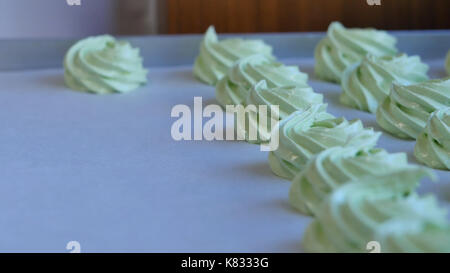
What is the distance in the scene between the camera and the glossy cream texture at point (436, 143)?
1990 mm

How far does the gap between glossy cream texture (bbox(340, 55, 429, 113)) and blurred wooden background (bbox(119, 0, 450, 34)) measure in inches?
42.1

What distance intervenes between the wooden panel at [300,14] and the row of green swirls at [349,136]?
663 millimetres

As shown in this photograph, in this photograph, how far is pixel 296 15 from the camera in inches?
153

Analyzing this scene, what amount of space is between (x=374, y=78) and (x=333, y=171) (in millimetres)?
1027

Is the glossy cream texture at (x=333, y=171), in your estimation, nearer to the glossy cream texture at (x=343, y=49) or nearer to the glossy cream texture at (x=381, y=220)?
the glossy cream texture at (x=381, y=220)

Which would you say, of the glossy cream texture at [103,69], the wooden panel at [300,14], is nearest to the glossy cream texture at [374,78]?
the glossy cream texture at [103,69]

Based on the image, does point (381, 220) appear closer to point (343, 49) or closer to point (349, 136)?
point (349, 136)

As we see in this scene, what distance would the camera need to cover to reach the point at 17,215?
5.72ft

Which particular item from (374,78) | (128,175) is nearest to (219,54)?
(374,78)

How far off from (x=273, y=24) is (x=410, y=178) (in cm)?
263

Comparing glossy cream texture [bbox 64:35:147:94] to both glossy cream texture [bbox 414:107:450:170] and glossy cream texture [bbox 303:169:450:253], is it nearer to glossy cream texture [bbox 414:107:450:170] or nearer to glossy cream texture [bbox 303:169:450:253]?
glossy cream texture [bbox 414:107:450:170]
